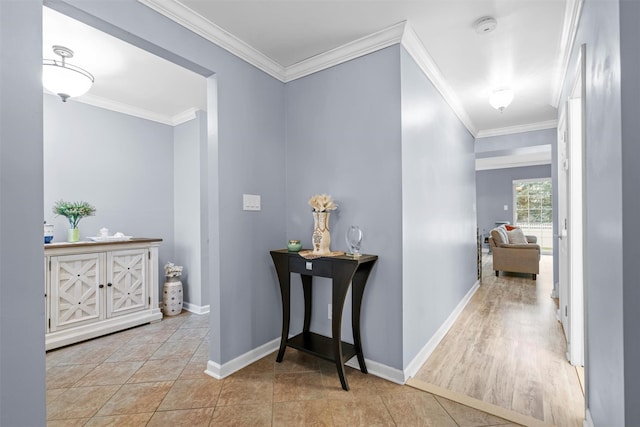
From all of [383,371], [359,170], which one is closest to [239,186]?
[359,170]

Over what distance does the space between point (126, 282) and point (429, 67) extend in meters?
3.57

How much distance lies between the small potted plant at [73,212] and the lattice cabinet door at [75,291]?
31 centimetres

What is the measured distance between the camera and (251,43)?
233cm

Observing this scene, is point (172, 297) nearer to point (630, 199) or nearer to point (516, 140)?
point (630, 199)

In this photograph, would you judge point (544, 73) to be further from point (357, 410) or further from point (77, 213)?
point (77, 213)

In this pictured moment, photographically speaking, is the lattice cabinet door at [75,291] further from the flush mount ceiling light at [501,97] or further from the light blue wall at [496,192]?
the light blue wall at [496,192]

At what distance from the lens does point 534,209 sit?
29.2 feet

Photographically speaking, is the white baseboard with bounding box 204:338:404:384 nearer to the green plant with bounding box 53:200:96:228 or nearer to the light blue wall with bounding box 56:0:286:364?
the light blue wall with bounding box 56:0:286:364

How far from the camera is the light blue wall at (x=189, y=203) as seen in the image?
12.1 ft

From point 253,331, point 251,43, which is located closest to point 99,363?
point 253,331

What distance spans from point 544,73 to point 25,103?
147 inches

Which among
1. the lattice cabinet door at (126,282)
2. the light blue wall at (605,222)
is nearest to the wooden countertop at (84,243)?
the lattice cabinet door at (126,282)

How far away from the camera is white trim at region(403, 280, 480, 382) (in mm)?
2197

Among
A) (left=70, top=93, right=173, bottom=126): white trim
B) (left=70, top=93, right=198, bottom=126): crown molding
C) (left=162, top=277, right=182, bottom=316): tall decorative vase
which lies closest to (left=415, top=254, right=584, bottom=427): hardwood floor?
(left=162, top=277, right=182, bottom=316): tall decorative vase
